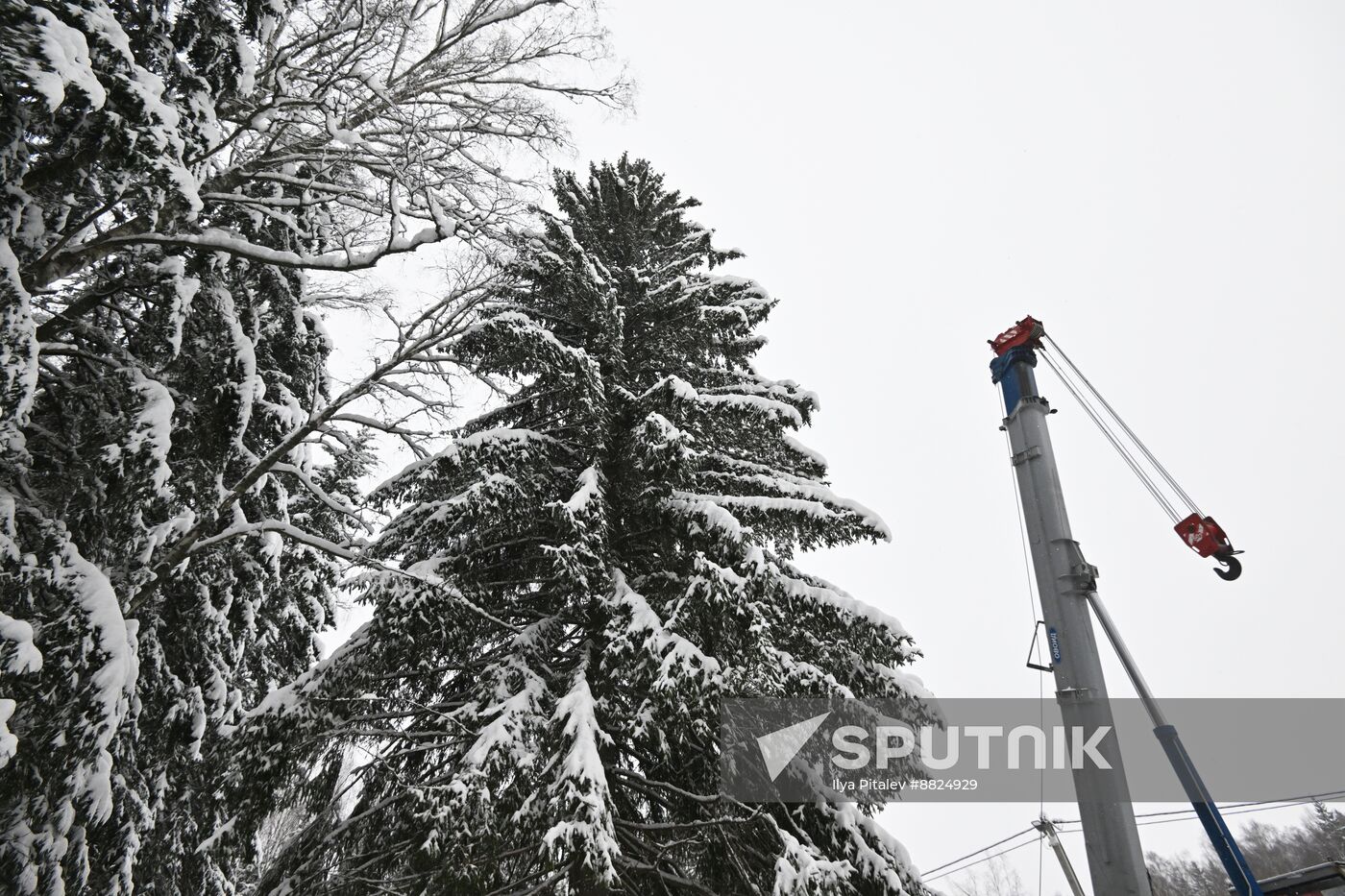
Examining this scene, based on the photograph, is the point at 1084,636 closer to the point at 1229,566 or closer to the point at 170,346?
the point at 1229,566

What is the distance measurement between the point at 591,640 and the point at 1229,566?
4.77 meters

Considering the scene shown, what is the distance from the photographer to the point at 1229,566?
4.55 m

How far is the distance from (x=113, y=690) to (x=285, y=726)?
45.8 inches

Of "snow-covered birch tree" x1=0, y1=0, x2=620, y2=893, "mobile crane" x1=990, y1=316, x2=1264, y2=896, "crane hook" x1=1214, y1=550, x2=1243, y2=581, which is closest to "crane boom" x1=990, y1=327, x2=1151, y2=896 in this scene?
"mobile crane" x1=990, y1=316, x2=1264, y2=896

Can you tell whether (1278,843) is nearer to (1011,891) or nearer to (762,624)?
(1011,891)

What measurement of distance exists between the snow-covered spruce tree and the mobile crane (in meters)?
1.28

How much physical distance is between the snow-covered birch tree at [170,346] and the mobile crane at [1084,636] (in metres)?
4.62

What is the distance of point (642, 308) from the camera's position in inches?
286

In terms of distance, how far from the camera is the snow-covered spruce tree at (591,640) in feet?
13.9

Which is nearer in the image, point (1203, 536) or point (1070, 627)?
point (1070, 627)

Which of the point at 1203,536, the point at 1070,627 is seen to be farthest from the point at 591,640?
the point at 1203,536

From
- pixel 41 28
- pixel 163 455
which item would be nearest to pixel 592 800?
pixel 163 455

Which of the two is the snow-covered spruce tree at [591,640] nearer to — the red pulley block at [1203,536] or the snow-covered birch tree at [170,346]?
the snow-covered birch tree at [170,346]

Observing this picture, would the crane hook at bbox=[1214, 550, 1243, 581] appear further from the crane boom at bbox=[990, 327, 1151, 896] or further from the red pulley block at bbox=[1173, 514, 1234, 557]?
the crane boom at bbox=[990, 327, 1151, 896]
